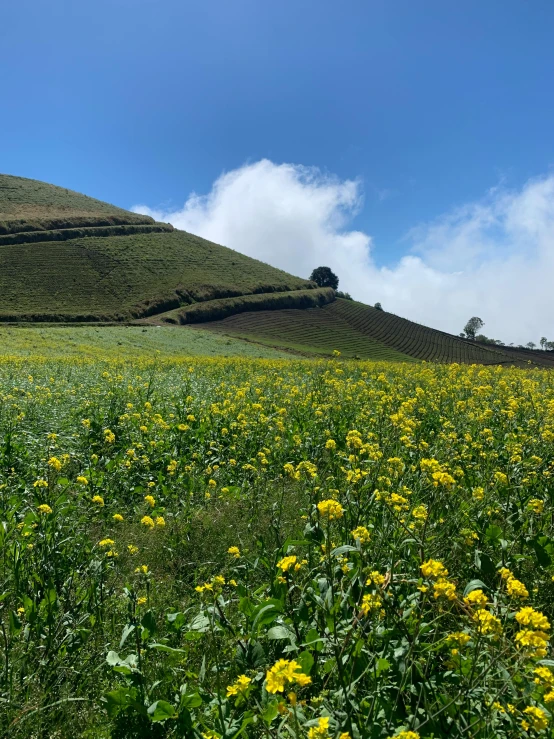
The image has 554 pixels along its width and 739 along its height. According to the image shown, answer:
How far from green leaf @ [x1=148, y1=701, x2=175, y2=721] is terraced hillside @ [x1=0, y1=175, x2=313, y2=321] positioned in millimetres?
59510

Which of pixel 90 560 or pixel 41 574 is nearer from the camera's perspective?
pixel 41 574

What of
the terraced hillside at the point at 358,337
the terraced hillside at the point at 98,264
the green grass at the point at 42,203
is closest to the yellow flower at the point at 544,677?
the terraced hillside at the point at 358,337

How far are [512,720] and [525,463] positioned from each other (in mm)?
3329

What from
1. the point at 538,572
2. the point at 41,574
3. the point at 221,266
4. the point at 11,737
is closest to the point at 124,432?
the point at 41,574

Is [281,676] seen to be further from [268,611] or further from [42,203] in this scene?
[42,203]

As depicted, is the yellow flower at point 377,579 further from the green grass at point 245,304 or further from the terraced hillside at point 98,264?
the green grass at point 245,304

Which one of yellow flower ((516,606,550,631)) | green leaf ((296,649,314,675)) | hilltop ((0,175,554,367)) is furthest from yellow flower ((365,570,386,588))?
hilltop ((0,175,554,367))

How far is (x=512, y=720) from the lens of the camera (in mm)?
1804

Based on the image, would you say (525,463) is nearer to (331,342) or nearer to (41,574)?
(41,574)

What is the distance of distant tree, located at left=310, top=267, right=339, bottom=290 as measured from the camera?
121 m

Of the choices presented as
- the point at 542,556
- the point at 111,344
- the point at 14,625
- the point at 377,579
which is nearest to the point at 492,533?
the point at 542,556

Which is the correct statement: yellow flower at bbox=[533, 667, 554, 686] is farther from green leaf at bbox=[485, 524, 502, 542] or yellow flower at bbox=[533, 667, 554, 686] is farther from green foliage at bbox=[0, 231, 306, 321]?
green foliage at bbox=[0, 231, 306, 321]

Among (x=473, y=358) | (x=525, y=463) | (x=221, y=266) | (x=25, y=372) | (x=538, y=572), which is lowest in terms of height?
(x=25, y=372)

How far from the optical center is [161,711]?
7.23ft
